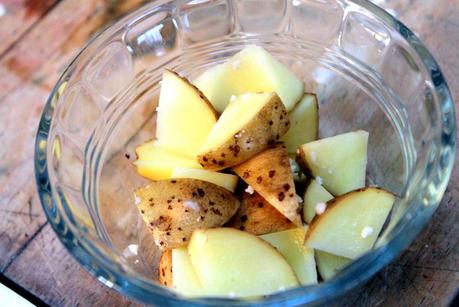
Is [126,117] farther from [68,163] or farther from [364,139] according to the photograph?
[364,139]

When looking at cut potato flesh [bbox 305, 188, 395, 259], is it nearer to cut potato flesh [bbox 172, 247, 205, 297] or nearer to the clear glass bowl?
the clear glass bowl

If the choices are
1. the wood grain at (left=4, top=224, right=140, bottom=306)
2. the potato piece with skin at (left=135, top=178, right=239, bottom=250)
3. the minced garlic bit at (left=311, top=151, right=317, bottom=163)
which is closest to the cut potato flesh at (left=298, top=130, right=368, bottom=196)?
the minced garlic bit at (left=311, top=151, right=317, bottom=163)

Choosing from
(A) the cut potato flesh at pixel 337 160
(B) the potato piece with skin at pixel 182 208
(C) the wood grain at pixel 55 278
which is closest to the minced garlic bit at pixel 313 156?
(A) the cut potato flesh at pixel 337 160

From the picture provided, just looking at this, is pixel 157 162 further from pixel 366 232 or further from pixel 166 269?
pixel 366 232

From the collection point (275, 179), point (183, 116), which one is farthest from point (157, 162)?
point (275, 179)

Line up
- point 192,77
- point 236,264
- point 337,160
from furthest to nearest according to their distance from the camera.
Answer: point 192,77 → point 337,160 → point 236,264

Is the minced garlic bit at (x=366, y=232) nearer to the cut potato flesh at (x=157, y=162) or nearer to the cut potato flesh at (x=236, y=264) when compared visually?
the cut potato flesh at (x=236, y=264)
